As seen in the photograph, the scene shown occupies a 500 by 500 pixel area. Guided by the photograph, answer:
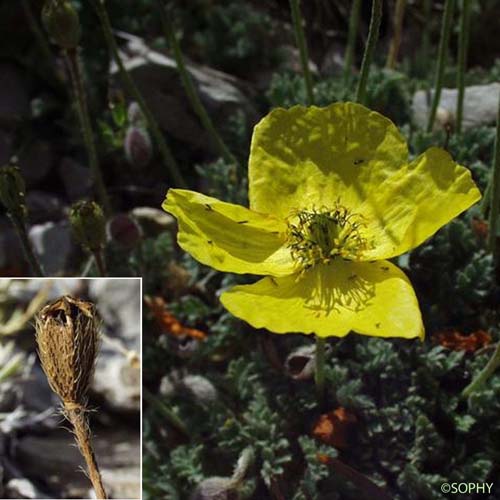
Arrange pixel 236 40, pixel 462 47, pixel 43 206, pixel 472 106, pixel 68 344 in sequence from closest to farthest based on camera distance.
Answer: pixel 68 344 < pixel 462 47 < pixel 472 106 < pixel 43 206 < pixel 236 40

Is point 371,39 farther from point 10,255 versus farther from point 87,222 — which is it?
point 10,255

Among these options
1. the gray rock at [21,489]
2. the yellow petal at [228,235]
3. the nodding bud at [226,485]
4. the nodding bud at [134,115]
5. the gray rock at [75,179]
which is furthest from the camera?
the gray rock at [75,179]

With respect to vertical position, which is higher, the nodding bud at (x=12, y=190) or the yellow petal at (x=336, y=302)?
the nodding bud at (x=12, y=190)

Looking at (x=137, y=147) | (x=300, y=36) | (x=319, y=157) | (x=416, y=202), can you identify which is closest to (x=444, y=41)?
(x=300, y=36)

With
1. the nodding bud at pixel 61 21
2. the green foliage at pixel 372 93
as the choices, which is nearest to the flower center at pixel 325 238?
the nodding bud at pixel 61 21

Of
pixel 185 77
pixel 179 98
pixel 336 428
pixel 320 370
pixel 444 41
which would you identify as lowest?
pixel 336 428

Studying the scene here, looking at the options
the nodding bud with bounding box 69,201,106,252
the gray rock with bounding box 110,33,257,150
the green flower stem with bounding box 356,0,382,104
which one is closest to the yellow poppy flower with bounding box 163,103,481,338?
the green flower stem with bounding box 356,0,382,104

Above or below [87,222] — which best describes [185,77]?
above

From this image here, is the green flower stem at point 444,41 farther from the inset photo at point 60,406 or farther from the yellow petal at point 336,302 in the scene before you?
the inset photo at point 60,406
